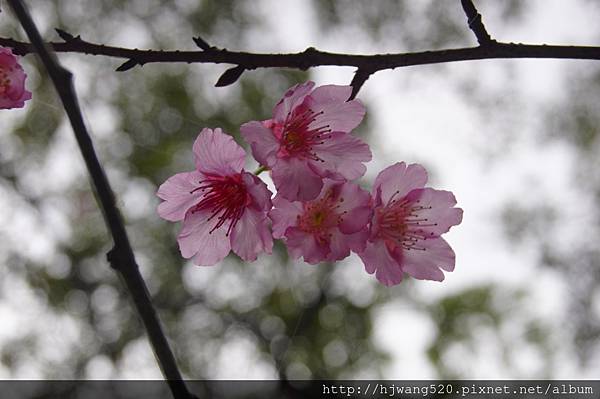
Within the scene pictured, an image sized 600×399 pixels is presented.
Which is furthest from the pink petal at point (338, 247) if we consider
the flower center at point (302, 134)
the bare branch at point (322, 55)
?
the bare branch at point (322, 55)

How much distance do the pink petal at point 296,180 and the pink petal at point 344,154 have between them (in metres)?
0.04

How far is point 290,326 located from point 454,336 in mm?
1096

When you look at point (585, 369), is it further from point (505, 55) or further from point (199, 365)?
point (505, 55)

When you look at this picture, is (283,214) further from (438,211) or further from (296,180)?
(438,211)

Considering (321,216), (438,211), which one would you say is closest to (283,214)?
(321,216)

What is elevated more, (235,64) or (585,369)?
(585,369)

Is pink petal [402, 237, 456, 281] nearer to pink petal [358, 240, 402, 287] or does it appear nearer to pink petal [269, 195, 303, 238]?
pink petal [358, 240, 402, 287]

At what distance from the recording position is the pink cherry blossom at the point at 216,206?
861mm

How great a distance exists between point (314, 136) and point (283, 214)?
4.2 inches

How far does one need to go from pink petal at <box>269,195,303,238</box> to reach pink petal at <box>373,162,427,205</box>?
0.41 ft

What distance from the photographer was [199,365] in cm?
421

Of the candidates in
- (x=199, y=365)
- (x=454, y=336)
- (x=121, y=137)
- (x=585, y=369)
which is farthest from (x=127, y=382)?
(x=585, y=369)

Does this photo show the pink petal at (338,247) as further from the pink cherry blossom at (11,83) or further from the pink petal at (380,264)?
the pink cherry blossom at (11,83)

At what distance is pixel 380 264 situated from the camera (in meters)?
0.92
